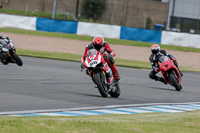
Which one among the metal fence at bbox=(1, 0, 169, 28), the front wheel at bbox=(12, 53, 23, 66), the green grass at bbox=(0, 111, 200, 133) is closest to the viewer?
the green grass at bbox=(0, 111, 200, 133)

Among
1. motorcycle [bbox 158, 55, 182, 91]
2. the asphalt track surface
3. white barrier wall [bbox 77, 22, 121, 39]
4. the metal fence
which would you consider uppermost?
the metal fence

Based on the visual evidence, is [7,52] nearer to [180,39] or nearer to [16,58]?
[16,58]

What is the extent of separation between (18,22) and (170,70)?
2246cm

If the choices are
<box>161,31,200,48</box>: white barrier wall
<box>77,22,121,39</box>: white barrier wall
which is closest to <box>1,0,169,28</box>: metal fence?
<box>77,22,121,39</box>: white barrier wall

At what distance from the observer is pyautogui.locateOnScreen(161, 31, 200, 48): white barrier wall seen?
33312 mm

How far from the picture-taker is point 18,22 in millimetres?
36375

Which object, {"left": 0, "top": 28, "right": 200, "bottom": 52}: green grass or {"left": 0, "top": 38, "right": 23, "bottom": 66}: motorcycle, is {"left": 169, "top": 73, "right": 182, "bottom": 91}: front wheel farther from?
{"left": 0, "top": 28, "right": 200, "bottom": 52}: green grass

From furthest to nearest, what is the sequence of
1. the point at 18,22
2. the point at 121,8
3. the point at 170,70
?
the point at 121,8
the point at 18,22
the point at 170,70

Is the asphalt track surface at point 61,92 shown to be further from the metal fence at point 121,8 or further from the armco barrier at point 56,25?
the metal fence at point 121,8

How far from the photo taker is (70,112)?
8.98m

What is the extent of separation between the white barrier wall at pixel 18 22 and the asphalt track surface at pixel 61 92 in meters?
17.9

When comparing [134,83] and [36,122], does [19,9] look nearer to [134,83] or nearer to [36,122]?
[134,83]

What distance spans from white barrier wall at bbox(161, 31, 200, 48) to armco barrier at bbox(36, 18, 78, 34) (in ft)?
21.5

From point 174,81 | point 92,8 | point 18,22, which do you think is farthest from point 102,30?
point 174,81
